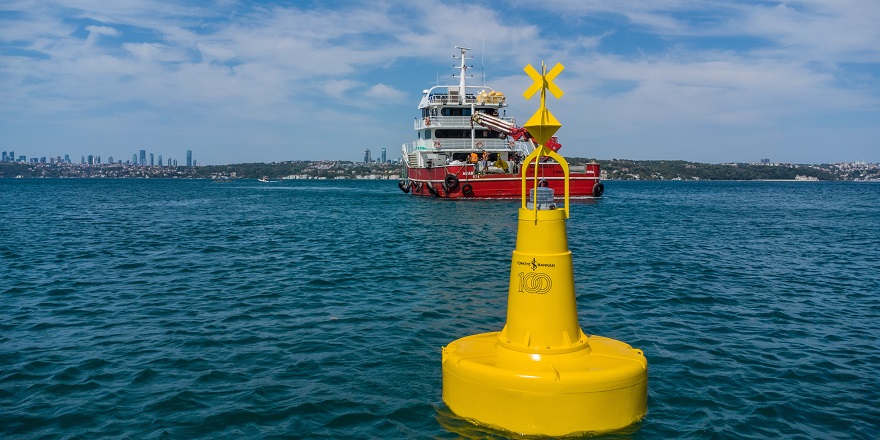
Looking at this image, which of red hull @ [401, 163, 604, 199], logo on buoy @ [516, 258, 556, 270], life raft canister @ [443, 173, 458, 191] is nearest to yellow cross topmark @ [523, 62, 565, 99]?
logo on buoy @ [516, 258, 556, 270]

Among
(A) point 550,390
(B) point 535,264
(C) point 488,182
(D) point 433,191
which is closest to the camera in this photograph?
(A) point 550,390

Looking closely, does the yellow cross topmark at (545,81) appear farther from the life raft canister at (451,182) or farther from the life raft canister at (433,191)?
the life raft canister at (433,191)

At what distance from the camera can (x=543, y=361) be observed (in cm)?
551

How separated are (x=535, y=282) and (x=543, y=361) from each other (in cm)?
70

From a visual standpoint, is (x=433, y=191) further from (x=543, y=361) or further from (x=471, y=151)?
(x=543, y=361)

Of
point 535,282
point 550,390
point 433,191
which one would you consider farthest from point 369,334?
point 433,191

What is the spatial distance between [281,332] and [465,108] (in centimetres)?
4918

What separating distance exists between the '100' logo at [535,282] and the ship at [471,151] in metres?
43.8

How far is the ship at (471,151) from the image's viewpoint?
49.7m

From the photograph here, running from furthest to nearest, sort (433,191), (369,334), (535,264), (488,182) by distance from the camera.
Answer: (433,191) < (488,182) < (369,334) < (535,264)

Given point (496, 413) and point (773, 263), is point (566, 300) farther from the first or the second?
point (773, 263)

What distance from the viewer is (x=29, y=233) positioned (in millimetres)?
27984

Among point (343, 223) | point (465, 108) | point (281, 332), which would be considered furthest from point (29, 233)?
point (465, 108)

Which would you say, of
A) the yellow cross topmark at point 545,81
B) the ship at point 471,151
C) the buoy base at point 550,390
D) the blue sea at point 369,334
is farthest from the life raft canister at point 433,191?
the buoy base at point 550,390
